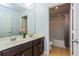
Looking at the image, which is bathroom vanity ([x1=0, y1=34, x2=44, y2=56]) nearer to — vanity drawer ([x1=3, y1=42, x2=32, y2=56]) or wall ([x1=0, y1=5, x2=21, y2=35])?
vanity drawer ([x1=3, y1=42, x2=32, y2=56])

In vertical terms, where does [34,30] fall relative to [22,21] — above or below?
below

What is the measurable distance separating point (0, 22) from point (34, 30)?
68 cm

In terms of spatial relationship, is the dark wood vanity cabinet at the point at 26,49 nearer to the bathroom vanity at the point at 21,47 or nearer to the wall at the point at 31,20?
the bathroom vanity at the point at 21,47

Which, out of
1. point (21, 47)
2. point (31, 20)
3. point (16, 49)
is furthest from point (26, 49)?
point (31, 20)

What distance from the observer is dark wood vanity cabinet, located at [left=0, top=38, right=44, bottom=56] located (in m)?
1.42

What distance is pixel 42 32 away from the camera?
202 cm

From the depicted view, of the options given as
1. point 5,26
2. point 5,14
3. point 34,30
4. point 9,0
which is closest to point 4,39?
point 5,26

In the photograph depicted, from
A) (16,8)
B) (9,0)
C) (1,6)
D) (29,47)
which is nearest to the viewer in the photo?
(9,0)

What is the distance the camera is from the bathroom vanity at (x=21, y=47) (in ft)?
4.61

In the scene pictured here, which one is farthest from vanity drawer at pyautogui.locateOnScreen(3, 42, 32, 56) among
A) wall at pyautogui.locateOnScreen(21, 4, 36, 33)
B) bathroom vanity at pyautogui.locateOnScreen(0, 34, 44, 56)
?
wall at pyautogui.locateOnScreen(21, 4, 36, 33)

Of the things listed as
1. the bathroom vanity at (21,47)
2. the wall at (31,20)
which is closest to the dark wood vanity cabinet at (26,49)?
the bathroom vanity at (21,47)

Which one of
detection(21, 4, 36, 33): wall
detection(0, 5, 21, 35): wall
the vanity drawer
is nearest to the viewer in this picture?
the vanity drawer

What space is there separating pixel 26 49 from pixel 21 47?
18 centimetres

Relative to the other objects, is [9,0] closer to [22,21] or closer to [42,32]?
[22,21]
